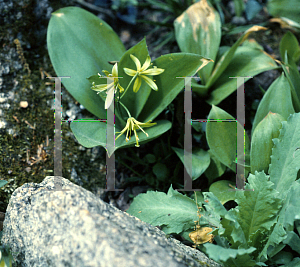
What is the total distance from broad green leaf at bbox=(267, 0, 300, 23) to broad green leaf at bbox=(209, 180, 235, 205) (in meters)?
1.39

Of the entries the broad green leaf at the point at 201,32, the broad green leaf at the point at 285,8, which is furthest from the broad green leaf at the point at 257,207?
the broad green leaf at the point at 285,8

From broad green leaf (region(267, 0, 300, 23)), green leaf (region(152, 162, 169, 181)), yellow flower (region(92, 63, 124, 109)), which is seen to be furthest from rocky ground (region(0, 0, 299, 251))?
broad green leaf (region(267, 0, 300, 23))

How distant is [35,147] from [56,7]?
926 mm

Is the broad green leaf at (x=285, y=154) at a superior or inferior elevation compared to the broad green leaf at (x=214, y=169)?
superior

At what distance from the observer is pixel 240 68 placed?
4.92 feet

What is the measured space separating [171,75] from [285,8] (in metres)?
1.26

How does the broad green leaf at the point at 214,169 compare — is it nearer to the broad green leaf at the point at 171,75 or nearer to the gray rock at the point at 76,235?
the broad green leaf at the point at 171,75

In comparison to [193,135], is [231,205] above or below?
below

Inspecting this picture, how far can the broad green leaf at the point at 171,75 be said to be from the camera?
1223mm

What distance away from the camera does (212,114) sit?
1.24 meters

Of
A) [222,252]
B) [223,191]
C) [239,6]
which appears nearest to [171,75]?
[223,191]

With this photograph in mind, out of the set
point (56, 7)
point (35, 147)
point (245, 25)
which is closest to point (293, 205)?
point (35, 147)

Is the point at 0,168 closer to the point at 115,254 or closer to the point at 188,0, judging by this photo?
the point at 115,254

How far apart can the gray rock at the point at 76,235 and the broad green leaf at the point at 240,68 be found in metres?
0.86
